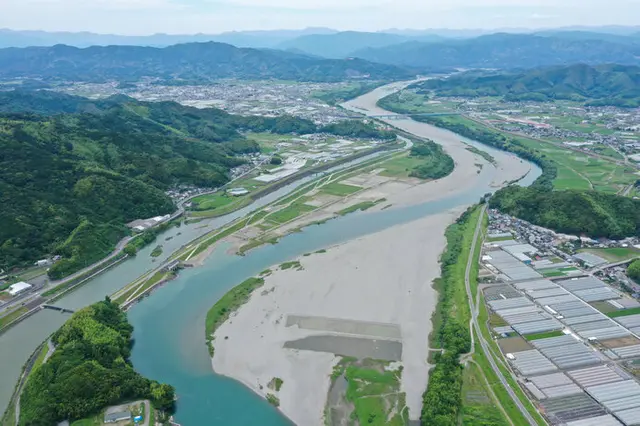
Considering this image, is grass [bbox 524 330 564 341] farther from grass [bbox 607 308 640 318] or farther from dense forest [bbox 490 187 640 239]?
dense forest [bbox 490 187 640 239]

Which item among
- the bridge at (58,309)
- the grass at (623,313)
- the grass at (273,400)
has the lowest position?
the grass at (273,400)

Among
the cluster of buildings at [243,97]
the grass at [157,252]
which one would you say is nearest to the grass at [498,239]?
the grass at [157,252]

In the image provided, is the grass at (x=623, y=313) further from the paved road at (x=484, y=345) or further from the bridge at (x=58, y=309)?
the bridge at (x=58, y=309)

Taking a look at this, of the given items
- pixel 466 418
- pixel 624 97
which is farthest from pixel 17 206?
pixel 624 97

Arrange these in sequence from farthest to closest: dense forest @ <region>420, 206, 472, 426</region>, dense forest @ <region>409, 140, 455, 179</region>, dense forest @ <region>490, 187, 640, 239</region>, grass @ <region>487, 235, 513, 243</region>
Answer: dense forest @ <region>409, 140, 455, 179</region> < grass @ <region>487, 235, 513, 243</region> < dense forest @ <region>490, 187, 640, 239</region> < dense forest @ <region>420, 206, 472, 426</region>

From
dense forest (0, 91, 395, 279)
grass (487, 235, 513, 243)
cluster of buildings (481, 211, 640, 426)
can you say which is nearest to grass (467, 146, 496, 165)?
dense forest (0, 91, 395, 279)

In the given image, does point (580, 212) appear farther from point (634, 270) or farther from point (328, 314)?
point (328, 314)
